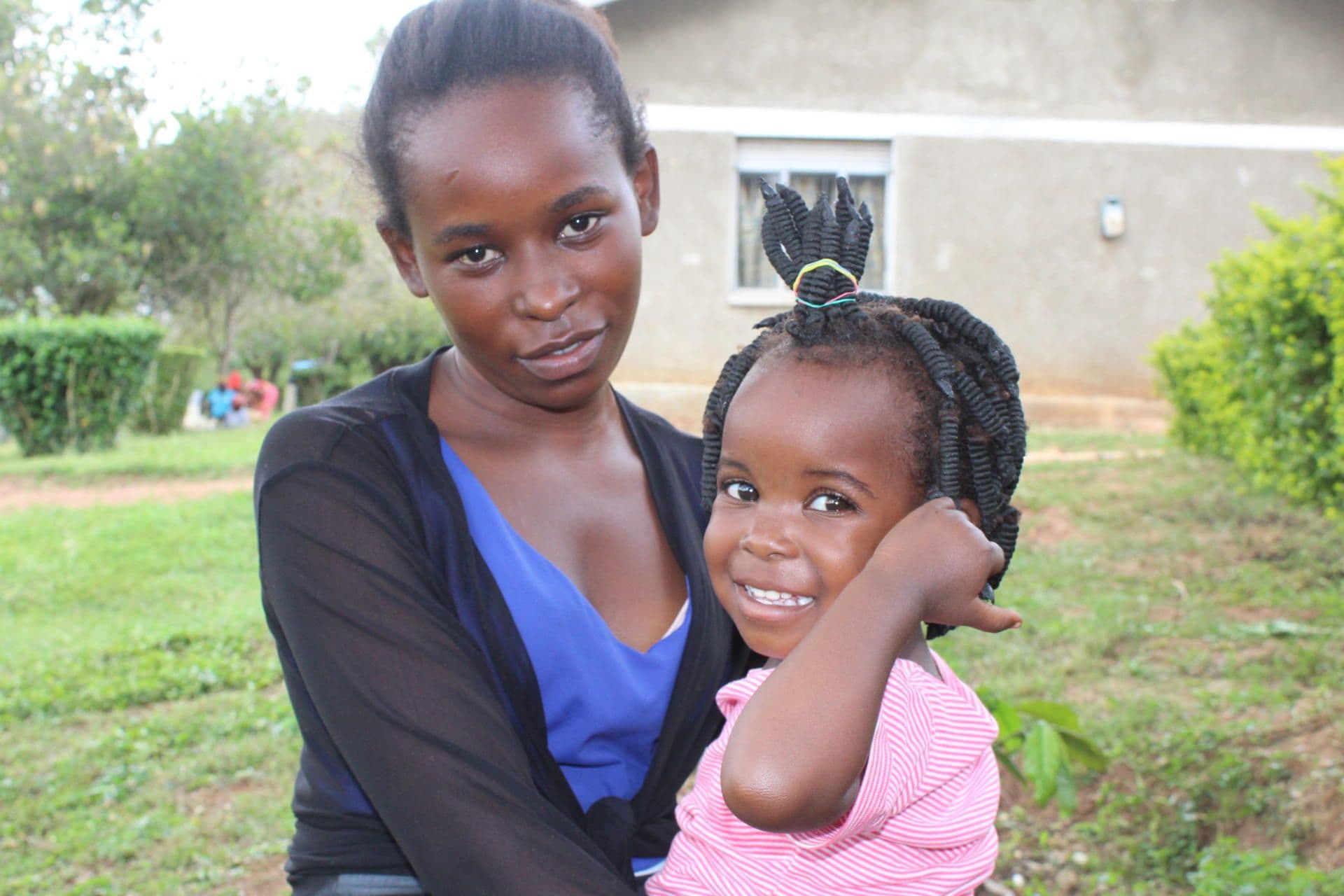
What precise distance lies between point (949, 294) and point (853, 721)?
38.7 feet

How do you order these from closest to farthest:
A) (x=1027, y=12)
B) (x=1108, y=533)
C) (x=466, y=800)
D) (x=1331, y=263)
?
(x=466, y=800), (x=1331, y=263), (x=1108, y=533), (x=1027, y=12)

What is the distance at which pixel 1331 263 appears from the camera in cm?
462

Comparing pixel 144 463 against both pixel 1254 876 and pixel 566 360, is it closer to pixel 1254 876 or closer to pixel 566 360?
pixel 1254 876

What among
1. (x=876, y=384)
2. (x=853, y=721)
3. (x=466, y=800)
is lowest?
(x=466, y=800)

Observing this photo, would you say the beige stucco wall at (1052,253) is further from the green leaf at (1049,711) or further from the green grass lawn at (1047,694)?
the green leaf at (1049,711)

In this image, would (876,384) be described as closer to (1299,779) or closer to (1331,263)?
(1299,779)

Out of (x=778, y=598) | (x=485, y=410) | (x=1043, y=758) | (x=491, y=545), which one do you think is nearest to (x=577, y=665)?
(x=491, y=545)

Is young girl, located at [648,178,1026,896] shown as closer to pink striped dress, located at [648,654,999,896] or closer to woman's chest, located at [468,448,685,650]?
pink striped dress, located at [648,654,999,896]

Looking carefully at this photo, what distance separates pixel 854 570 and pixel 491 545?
1.78 ft

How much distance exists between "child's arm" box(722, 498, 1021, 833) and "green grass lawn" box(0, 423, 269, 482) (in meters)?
9.23

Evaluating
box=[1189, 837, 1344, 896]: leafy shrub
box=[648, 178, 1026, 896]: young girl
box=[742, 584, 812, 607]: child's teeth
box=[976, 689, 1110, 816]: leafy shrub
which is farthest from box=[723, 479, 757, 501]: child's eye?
box=[1189, 837, 1344, 896]: leafy shrub

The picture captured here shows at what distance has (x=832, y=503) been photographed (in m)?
1.62

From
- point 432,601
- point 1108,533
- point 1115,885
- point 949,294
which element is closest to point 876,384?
point 432,601

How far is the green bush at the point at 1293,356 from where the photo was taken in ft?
15.3
